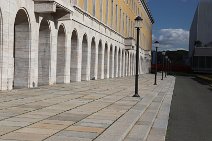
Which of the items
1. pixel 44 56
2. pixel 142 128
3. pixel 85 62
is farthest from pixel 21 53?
pixel 85 62

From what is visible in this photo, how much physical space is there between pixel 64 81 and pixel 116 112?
14645mm

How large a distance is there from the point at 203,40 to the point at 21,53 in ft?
340

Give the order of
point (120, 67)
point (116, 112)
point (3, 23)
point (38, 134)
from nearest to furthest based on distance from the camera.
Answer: point (38, 134) → point (116, 112) → point (3, 23) → point (120, 67)

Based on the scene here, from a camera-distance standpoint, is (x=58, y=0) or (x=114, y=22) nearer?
(x=58, y=0)

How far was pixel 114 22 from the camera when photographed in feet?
147

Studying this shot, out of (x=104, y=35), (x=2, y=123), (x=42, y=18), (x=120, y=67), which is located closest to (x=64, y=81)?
(x=42, y=18)

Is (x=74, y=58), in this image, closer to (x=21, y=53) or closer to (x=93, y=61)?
(x=93, y=61)

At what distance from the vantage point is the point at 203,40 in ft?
381

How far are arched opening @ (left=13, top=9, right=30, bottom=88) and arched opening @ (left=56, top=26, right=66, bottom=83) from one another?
6.20 meters

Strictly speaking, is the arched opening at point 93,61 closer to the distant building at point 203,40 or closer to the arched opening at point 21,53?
the arched opening at point 21,53

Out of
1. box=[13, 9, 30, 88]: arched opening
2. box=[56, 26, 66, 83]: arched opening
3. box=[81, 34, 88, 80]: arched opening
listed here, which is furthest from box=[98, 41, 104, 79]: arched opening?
box=[13, 9, 30, 88]: arched opening

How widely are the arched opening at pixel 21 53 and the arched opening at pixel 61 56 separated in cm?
620

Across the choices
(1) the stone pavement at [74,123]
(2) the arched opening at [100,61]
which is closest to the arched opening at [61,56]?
(2) the arched opening at [100,61]

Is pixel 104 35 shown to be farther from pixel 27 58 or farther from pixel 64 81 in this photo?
pixel 27 58
